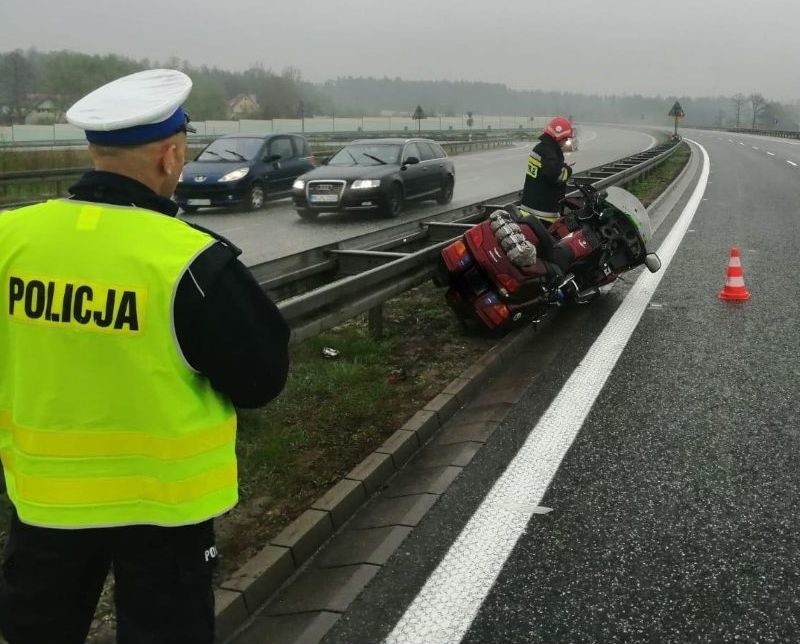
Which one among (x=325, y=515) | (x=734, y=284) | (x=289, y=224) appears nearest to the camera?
(x=325, y=515)

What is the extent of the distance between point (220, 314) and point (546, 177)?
682 centimetres

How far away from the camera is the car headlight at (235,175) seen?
1784 centimetres

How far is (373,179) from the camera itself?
17172 millimetres

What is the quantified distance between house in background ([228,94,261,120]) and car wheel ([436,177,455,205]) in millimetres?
5841

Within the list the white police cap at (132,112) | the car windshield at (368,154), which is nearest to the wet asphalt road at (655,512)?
the white police cap at (132,112)

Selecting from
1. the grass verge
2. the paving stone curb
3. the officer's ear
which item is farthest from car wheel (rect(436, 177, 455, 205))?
the officer's ear

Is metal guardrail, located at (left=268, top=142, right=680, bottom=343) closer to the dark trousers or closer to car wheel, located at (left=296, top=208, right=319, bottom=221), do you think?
the dark trousers

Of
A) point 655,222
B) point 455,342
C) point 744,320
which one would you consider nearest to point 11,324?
point 455,342

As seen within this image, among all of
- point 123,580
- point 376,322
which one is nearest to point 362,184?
point 376,322

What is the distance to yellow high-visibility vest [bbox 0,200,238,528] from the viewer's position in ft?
6.12

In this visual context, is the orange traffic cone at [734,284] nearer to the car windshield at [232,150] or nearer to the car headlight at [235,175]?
the car headlight at [235,175]

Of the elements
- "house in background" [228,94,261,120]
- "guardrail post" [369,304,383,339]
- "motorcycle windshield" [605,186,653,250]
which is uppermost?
"house in background" [228,94,261,120]

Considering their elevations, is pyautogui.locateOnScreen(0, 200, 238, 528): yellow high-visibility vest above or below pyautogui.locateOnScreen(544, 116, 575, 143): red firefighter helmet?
below

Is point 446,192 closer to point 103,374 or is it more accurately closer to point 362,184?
point 362,184
